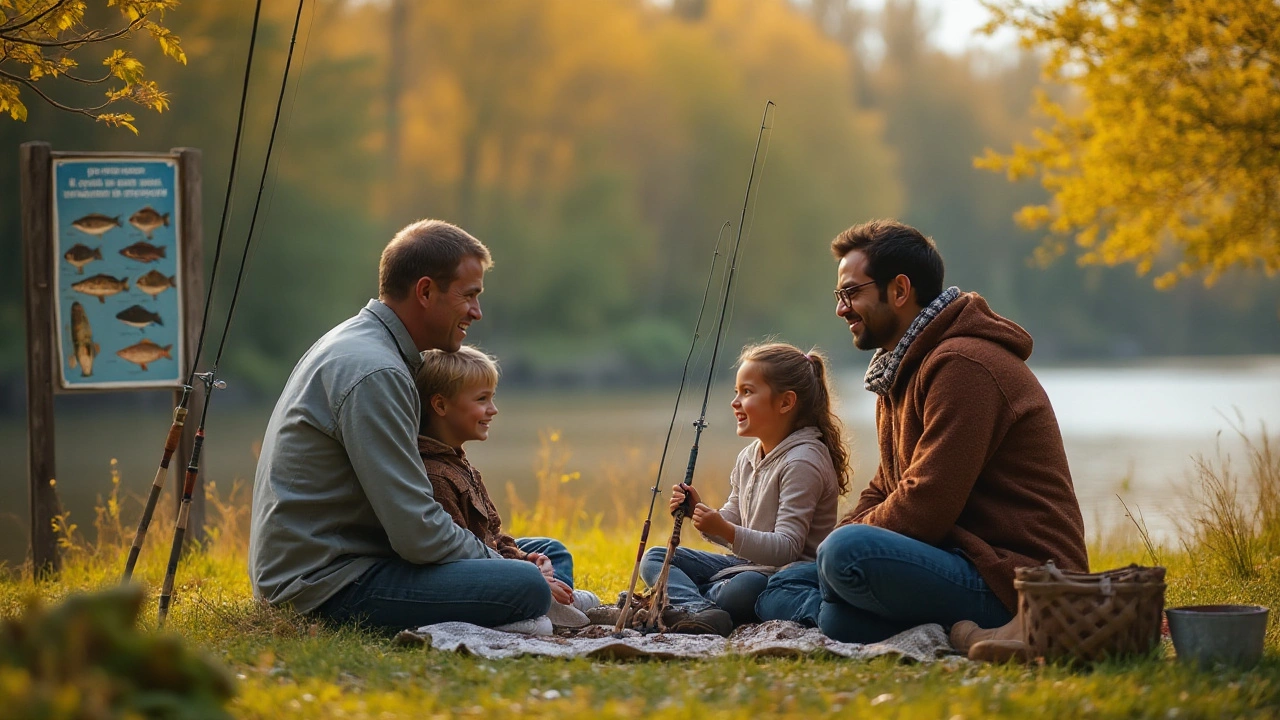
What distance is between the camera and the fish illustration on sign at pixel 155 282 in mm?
6004

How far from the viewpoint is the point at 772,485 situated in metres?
4.42

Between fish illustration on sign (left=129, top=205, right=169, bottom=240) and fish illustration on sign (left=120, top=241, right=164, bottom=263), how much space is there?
5cm

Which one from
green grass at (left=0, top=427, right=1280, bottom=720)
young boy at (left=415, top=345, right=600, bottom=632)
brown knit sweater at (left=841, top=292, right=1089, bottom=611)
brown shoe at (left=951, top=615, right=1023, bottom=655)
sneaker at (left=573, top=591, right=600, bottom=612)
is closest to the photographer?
green grass at (left=0, top=427, right=1280, bottom=720)

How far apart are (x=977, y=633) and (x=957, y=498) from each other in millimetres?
383

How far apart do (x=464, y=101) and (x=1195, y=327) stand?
29.0 metres

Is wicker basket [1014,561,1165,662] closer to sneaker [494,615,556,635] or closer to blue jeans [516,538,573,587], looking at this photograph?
sneaker [494,615,556,635]

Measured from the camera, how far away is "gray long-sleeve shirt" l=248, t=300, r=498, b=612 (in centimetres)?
377

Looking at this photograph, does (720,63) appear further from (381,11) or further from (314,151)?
(314,151)

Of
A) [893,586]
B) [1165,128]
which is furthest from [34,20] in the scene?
[1165,128]

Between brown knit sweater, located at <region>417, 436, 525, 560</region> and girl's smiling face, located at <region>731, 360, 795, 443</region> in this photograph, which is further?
girl's smiling face, located at <region>731, 360, 795, 443</region>

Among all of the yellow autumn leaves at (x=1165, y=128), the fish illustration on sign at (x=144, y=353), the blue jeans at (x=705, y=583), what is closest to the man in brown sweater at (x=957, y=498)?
the blue jeans at (x=705, y=583)

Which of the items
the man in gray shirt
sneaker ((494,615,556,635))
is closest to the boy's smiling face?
the man in gray shirt

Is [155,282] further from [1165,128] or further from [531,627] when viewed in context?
[1165,128]

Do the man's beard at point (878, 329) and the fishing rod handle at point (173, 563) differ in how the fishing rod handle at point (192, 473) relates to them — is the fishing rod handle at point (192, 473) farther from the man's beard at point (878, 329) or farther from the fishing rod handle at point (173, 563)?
the man's beard at point (878, 329)
